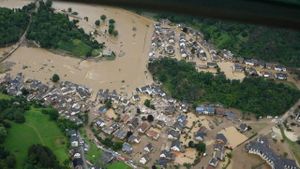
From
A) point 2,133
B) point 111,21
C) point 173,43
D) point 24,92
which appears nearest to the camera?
point 2,133

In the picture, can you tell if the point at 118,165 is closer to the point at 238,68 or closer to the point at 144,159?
the point at 144,159

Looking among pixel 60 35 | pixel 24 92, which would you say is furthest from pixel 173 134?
pixel 60 35

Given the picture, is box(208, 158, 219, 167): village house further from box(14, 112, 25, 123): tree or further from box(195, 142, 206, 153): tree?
box(14, 112, 25, 123): tree

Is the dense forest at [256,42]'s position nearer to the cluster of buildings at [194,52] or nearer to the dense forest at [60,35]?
the cluster of buildings at [194,52]

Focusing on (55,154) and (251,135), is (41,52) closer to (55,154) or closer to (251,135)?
(55,154)

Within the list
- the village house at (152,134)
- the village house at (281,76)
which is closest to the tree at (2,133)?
the village house at (152,134)

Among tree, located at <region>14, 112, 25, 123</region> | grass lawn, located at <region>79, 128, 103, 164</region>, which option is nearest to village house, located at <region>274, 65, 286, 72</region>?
grass lawn, located at <region>79, 128, 103, 164</region>
